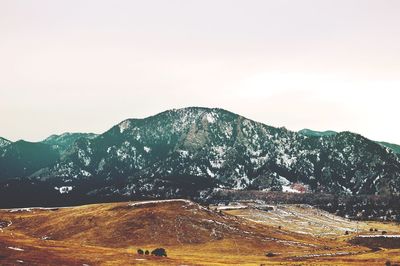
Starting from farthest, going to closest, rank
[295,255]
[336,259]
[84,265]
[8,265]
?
[295,255] < [336,259] < [84,265] < [8,265]

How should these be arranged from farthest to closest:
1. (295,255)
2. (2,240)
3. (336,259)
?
(295,255)
(336,259)
(2,240)

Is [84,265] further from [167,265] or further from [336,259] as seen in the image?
[336,259]

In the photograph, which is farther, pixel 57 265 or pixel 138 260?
pixel 138 260

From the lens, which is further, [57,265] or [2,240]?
[2,240]

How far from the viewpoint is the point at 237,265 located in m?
151

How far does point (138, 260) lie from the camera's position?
13762 cm

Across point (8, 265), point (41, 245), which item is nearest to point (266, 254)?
point (41, 245)

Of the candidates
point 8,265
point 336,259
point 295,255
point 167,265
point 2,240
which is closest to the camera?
point 8,265

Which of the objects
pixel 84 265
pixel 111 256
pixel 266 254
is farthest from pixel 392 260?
pixel 84 265

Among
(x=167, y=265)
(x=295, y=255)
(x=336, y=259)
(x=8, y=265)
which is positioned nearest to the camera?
(x=8, y=265)

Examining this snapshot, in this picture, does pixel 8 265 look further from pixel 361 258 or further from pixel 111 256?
pixel 361 258

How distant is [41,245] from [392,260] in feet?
400

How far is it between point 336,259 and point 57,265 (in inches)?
4073

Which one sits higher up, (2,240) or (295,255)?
(2,240)
